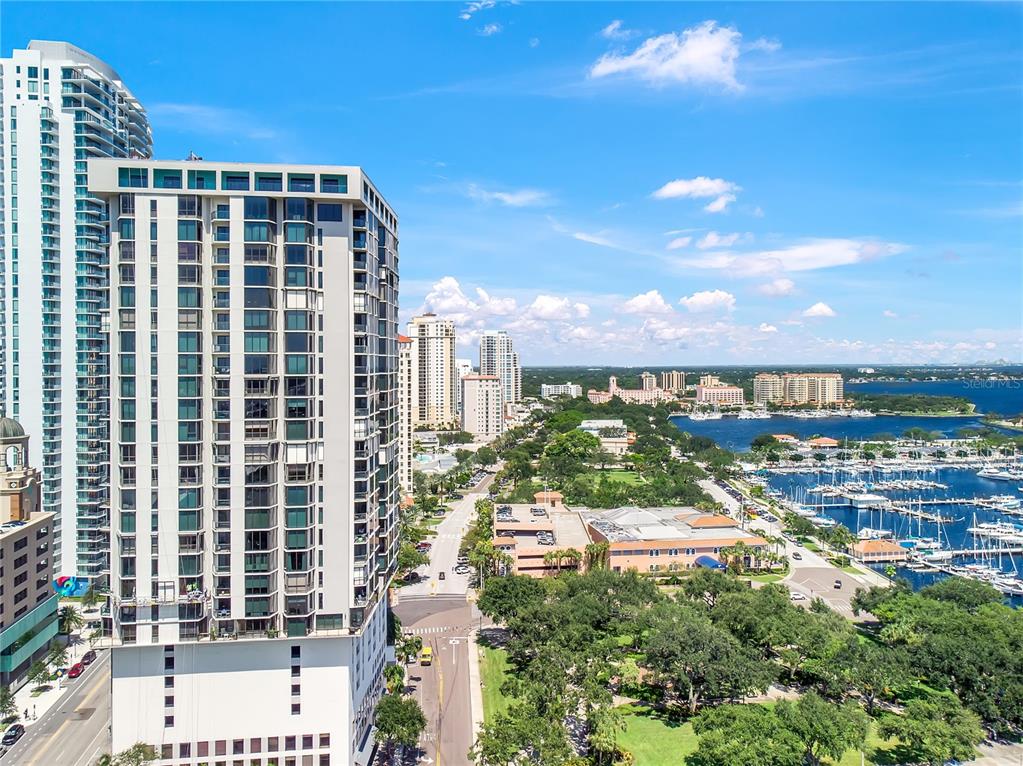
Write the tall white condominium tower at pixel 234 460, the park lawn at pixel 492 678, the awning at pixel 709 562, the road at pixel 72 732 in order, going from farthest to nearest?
the awning at pixel 709 562 < the park lawn at pixel 492 678 < the road at pixel 72 732 < the tall white condominium tower at pixel 234 460

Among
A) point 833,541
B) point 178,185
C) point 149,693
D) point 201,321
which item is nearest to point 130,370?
point 201,321

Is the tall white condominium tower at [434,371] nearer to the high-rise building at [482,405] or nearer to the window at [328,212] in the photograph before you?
the high-rise building at [482,405]

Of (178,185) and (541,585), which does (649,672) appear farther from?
(178,185)

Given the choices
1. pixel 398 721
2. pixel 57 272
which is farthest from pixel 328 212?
pixel 57 272

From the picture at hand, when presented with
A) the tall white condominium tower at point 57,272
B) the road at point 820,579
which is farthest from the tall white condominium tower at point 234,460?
the road at point 820,579

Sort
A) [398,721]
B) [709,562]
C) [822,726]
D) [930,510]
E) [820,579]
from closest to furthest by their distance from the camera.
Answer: [822,726]
[398,721]
[820,579]
[709,562]
[930,510]

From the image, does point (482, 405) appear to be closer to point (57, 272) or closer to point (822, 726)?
point (57, 272)
